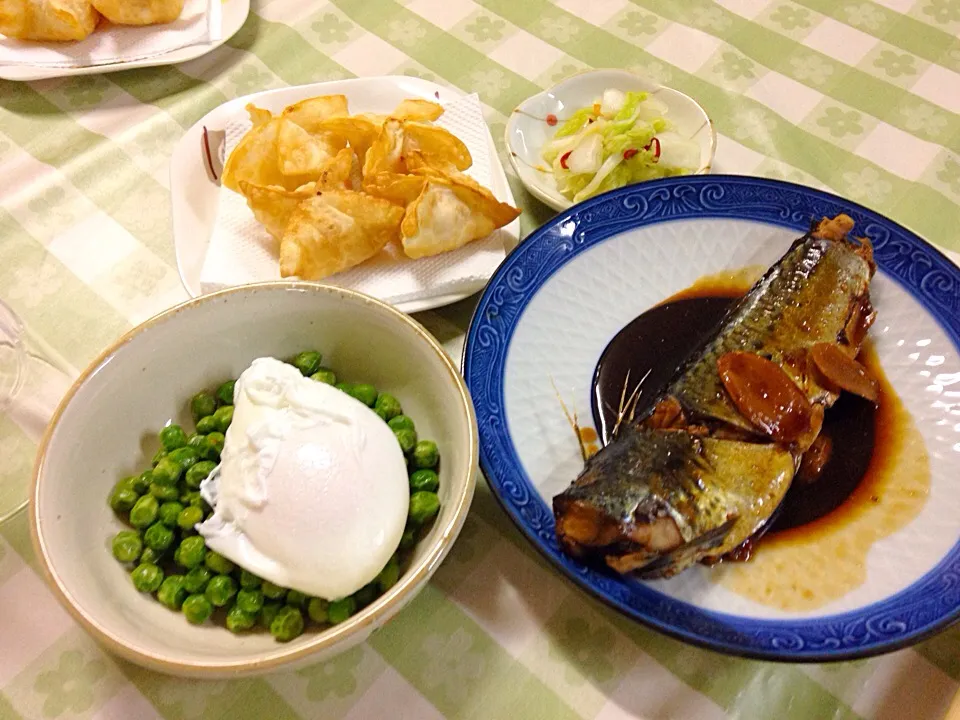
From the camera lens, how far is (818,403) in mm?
1222

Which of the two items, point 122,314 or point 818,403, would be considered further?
point 122,314

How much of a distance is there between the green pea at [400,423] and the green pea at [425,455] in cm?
4

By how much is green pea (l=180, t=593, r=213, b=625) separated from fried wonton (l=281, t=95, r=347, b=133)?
3.41ft

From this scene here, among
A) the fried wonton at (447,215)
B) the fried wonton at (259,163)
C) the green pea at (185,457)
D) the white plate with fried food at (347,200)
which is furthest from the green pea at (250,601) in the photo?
the fried wonton at (259,163)

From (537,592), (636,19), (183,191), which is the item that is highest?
(636,19)

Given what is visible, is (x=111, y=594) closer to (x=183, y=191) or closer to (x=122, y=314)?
(x=122, y=314)

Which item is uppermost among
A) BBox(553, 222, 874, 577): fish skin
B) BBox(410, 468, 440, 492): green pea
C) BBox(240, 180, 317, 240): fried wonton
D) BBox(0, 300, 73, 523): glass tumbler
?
BBox(553, 222, 874, 577): fish skin

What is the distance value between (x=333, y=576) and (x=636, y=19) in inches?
76.1

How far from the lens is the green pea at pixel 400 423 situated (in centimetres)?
112

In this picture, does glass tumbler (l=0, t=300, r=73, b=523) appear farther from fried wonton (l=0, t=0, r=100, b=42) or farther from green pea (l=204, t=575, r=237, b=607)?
fried wonton (l=0, t=0, r=100, b=42)

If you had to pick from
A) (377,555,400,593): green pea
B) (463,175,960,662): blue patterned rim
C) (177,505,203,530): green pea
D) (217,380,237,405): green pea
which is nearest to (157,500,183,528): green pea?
(177,505,203,530): green pea

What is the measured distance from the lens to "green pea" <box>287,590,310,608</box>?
0.96 meters

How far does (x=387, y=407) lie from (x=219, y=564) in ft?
1.14

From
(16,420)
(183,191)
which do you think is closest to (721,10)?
(183,191)
